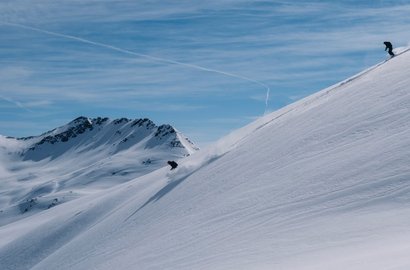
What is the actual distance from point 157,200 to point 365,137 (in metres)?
A: 14.7

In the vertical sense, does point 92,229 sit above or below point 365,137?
above

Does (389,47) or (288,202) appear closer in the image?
(288,202)

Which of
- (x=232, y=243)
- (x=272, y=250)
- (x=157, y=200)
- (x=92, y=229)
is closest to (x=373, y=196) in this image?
(x=272, y=250)

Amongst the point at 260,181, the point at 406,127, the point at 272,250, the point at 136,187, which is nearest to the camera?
the point at 272,250

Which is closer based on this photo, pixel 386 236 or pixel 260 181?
pixel 386 236

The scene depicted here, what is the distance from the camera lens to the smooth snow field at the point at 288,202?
52.4ft

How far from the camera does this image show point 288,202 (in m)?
21.3

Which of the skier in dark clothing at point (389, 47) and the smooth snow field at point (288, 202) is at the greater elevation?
the skier in dark clothing at point (389, 47)

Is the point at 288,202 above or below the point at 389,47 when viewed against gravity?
below

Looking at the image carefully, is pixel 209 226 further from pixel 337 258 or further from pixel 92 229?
pixel 92 229

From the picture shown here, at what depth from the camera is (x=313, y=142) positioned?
88.8ft

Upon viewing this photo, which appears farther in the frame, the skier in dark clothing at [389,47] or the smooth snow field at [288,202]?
the skier in dark clothing at [389,47]

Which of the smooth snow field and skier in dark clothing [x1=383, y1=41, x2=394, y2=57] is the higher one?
skier in dark clothing [x1=383, y1=41, x2=394, y2=57]

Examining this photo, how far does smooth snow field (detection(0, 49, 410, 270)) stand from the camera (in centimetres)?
1598
